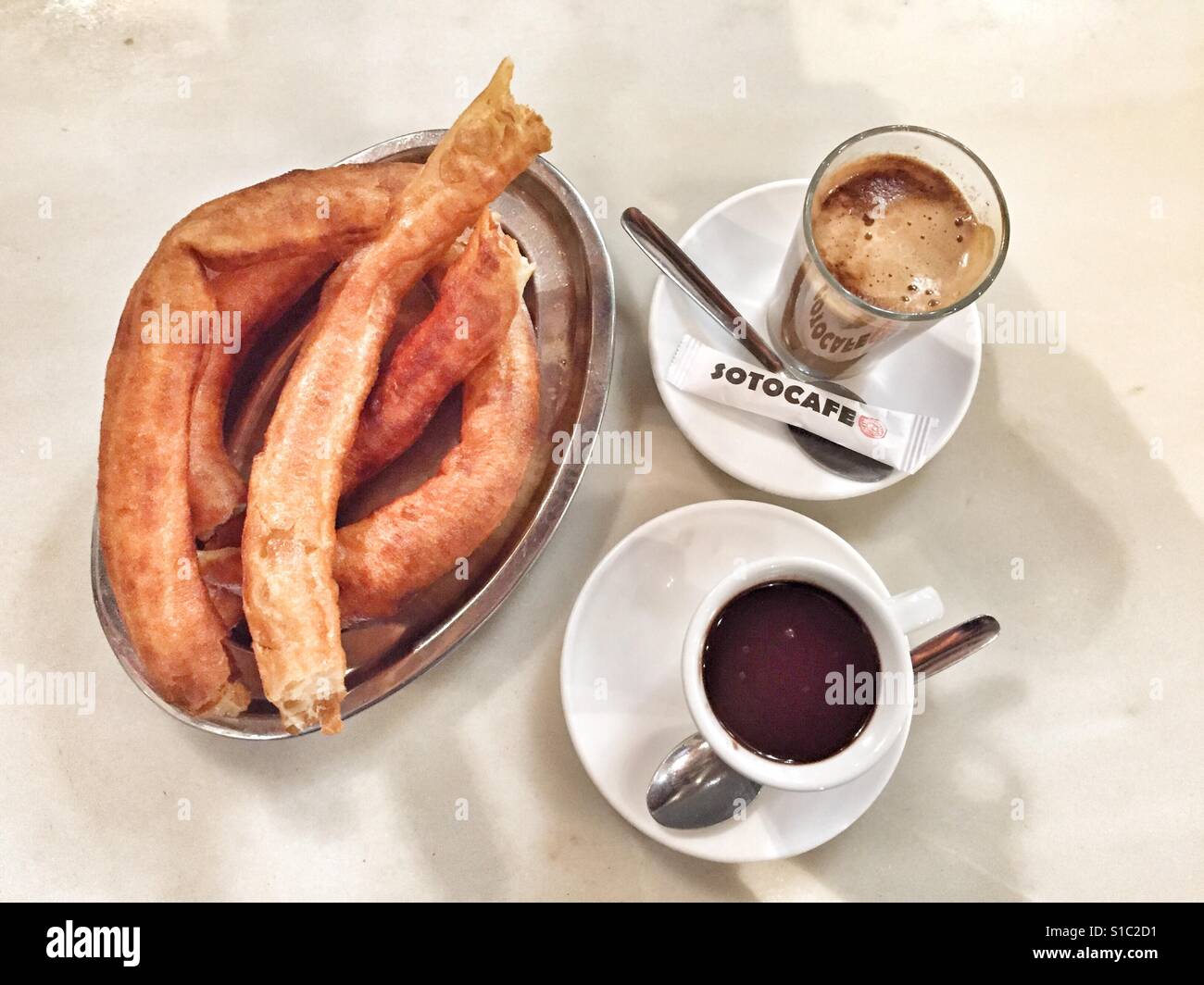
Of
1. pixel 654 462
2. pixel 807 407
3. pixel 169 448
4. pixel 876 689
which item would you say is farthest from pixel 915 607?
pixel 169 448

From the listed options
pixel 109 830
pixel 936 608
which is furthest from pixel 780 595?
pixel 109 830

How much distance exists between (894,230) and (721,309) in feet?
0.61

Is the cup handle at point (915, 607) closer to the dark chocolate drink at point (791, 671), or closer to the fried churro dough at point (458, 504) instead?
the dark chocolate drink at point (791, 671)

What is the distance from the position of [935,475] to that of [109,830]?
1.02 m

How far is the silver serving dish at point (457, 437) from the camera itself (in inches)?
33.9

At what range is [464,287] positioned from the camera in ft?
2.64

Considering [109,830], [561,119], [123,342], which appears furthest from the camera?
[561,119]

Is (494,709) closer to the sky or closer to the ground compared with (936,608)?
closer to the ground

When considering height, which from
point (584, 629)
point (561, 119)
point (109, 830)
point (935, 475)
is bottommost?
point (109, 830)

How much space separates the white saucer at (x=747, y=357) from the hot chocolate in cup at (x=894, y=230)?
0.09m

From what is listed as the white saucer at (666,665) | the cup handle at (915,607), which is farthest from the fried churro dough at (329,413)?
the cup handle at (915,607)

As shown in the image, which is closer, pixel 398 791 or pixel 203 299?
pixel 203 299

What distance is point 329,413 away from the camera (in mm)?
775

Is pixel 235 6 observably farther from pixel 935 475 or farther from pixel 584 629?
pixel 935 475
